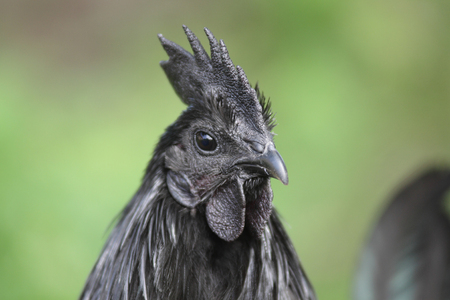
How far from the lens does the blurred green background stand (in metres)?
5.02

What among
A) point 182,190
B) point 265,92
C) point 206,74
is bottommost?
point 182,190

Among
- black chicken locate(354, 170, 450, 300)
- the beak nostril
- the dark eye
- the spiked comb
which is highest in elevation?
the spiked comb

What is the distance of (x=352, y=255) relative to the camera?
18.4 ft

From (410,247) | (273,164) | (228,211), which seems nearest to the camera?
(273,164)

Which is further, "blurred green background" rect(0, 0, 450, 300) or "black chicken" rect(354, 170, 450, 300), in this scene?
"blurred green background" rect(0, 0, 450, 300)

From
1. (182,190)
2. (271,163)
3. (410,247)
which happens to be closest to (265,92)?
(410,247)

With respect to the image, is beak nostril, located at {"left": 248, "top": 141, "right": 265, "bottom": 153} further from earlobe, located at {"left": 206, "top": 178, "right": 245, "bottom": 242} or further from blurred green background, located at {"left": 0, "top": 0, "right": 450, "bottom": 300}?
blurred green background, located at {"left": 0, "top": 0, "right": 450, "bottom": 300}

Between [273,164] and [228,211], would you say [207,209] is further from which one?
[273,164]

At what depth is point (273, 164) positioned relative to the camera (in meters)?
1.68

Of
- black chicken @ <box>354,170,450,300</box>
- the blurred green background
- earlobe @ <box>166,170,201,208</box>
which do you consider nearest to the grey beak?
earlobe @ <box>166,170,201,208</box>

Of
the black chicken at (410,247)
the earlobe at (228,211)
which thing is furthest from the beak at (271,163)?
the black chicken at (410,247)

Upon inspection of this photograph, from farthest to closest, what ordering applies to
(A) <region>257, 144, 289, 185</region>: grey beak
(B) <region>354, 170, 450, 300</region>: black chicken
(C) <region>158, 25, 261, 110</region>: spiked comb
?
(B) <region>354, 170, 450, 300</region>: black chicken < (C) <region>158, 25, 261, 110</region>: spiked comb < (A) <region>257, 144, 289, 185</region>: grey beak

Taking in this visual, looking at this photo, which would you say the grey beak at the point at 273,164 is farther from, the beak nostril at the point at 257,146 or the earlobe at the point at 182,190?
the earlobe at the point at 182,190

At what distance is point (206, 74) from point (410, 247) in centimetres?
214
